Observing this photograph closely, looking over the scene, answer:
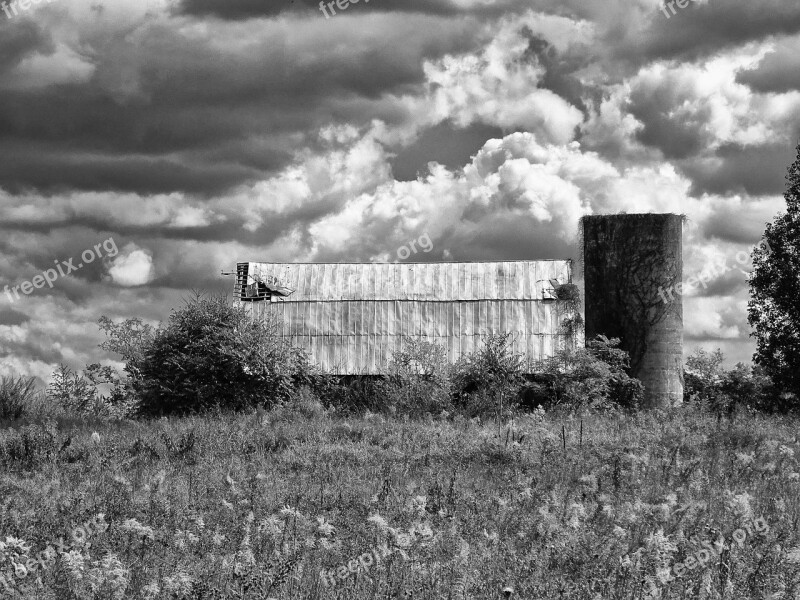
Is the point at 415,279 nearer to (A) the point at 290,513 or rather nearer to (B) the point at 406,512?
(B) the point at 406,512

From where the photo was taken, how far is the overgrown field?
5645 mm

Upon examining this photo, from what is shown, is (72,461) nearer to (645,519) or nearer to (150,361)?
(645,519)

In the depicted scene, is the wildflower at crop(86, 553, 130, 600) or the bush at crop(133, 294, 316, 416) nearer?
the wildflower at crop(86, 553, 130, 600)

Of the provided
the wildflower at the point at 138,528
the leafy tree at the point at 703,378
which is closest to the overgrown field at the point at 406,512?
the wildflower at the point at 138,528

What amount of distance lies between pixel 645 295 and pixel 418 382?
6706 millimetres

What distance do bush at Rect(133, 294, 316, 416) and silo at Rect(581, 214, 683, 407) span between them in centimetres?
915

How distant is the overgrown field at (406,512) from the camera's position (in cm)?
564

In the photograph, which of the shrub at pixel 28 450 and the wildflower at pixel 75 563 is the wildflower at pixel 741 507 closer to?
the wildflower at pixel 75 563

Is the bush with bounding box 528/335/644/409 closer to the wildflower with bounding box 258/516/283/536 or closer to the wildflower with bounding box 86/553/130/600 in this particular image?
the wildflower with bounding box 258/516/283/536

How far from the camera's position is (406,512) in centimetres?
784

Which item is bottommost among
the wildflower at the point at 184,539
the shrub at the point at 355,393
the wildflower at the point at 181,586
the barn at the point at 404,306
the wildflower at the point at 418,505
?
Answer: the shrub at the point at 355,393

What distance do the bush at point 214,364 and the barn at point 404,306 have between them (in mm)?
3257

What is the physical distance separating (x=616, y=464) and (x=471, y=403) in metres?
12.8

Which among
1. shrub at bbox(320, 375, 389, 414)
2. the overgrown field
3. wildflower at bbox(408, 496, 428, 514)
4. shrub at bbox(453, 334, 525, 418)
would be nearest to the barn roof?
shrub at bbox(320, 375, 389, 414)
